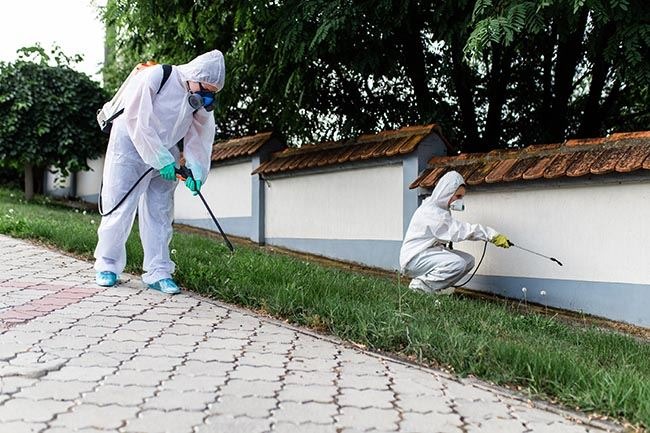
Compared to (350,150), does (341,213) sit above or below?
below

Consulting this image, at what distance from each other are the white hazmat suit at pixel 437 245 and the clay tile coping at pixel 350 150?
0.95m

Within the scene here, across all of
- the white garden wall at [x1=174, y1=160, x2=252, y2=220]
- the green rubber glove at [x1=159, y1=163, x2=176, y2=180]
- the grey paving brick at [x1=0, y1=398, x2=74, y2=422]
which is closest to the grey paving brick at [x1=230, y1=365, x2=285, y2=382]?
the grey paving brick at [x1=0, y1=398, x2=74, y2=422]

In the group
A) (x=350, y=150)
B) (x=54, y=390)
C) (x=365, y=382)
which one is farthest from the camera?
(x=350, y=150)

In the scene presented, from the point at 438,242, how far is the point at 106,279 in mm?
2910

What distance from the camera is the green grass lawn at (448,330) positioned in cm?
327

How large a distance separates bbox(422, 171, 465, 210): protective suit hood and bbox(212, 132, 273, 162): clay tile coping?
376cm

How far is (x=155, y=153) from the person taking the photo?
15.9 feet

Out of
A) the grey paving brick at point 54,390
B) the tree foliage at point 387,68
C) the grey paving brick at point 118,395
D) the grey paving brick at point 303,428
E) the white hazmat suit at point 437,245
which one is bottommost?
the grey paving brick at point 303,428

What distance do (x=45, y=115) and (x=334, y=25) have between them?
24.0 ft

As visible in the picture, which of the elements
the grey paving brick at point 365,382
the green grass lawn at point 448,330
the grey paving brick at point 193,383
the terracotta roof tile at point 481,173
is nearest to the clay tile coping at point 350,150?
the terracotta roof tile at point 481,173

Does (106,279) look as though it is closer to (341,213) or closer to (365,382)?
(365,382)

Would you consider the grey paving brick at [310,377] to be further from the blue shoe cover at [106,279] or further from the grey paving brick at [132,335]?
the blue shoe cover at [106,279]

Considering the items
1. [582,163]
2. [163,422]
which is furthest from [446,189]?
[163,422]

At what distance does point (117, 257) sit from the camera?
17.5ft
